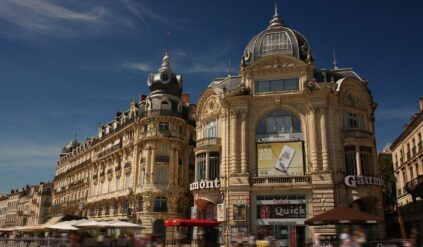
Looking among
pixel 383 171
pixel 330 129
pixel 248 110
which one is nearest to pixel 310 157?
pixel 330 129

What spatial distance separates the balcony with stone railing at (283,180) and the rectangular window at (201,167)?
5.24 metres

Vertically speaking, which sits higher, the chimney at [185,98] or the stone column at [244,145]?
the chimney at [185,98]

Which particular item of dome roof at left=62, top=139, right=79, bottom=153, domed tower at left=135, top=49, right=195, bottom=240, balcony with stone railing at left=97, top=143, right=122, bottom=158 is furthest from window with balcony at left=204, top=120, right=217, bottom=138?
dome roof at left=62, top=139, right=79, bottom=153

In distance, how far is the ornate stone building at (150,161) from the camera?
4469cm

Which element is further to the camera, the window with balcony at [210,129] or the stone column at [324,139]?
the window with balcony at [210,129]

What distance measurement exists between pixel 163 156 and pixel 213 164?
10.4 metres

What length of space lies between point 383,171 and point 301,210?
25249 millimetres

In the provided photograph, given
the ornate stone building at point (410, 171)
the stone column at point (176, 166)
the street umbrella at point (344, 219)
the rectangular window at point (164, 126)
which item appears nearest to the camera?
the street umbrella at point (344, 219)

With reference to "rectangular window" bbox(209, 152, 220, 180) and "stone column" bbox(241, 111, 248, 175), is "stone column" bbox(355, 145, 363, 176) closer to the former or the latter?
"stone column" bbox(241, 111, 248, 175)

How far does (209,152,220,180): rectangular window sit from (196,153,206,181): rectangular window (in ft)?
2.04

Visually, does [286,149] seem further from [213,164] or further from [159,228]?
[159,228]

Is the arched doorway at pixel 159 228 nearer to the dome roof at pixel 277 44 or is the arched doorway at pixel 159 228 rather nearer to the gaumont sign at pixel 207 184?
the gaumont sign at pixel 207 184

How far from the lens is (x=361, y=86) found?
37.3m

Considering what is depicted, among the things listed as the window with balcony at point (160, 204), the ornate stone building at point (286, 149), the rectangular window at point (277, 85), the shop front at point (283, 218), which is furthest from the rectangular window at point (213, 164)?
the window with balcony at point (160, 204)
